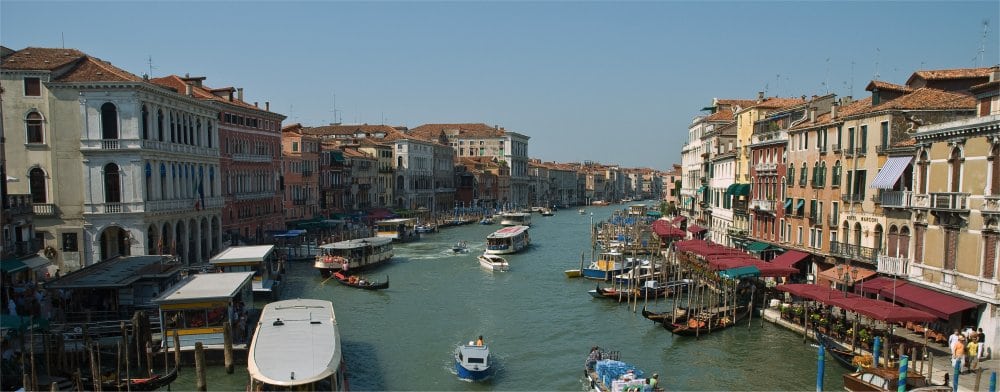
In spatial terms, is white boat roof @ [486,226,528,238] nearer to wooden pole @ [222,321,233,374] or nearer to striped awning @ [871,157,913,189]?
striped awning @ [871,157,913,189]

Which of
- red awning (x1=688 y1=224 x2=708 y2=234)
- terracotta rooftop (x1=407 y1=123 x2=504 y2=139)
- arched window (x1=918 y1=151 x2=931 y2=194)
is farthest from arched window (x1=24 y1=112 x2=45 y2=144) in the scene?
terracotta rooftop (x1=407 y1=123 x2=504 y2=139)

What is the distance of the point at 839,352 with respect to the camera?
53.1 ft

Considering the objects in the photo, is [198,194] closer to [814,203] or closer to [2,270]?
[2,270]

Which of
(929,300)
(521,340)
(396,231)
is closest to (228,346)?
(521,340)

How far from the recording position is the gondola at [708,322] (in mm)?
19672

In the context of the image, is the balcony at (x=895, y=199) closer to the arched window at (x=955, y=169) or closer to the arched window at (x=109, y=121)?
the arched window at (x=955, y=169)

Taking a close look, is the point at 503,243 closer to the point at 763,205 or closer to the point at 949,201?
the point at 763,205

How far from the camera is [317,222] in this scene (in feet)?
141

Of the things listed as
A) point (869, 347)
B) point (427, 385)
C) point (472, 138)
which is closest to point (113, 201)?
point (427, 385)

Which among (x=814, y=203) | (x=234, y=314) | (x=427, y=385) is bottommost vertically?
(x=427, y=385)

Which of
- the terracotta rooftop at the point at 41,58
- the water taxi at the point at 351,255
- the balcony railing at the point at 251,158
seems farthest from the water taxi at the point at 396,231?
the terracotta rooftop at the point at 41,58

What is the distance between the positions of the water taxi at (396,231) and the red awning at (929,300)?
106 ft

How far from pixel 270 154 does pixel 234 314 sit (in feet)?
79.4

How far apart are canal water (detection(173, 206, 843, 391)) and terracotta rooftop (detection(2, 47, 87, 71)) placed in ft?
35.5
